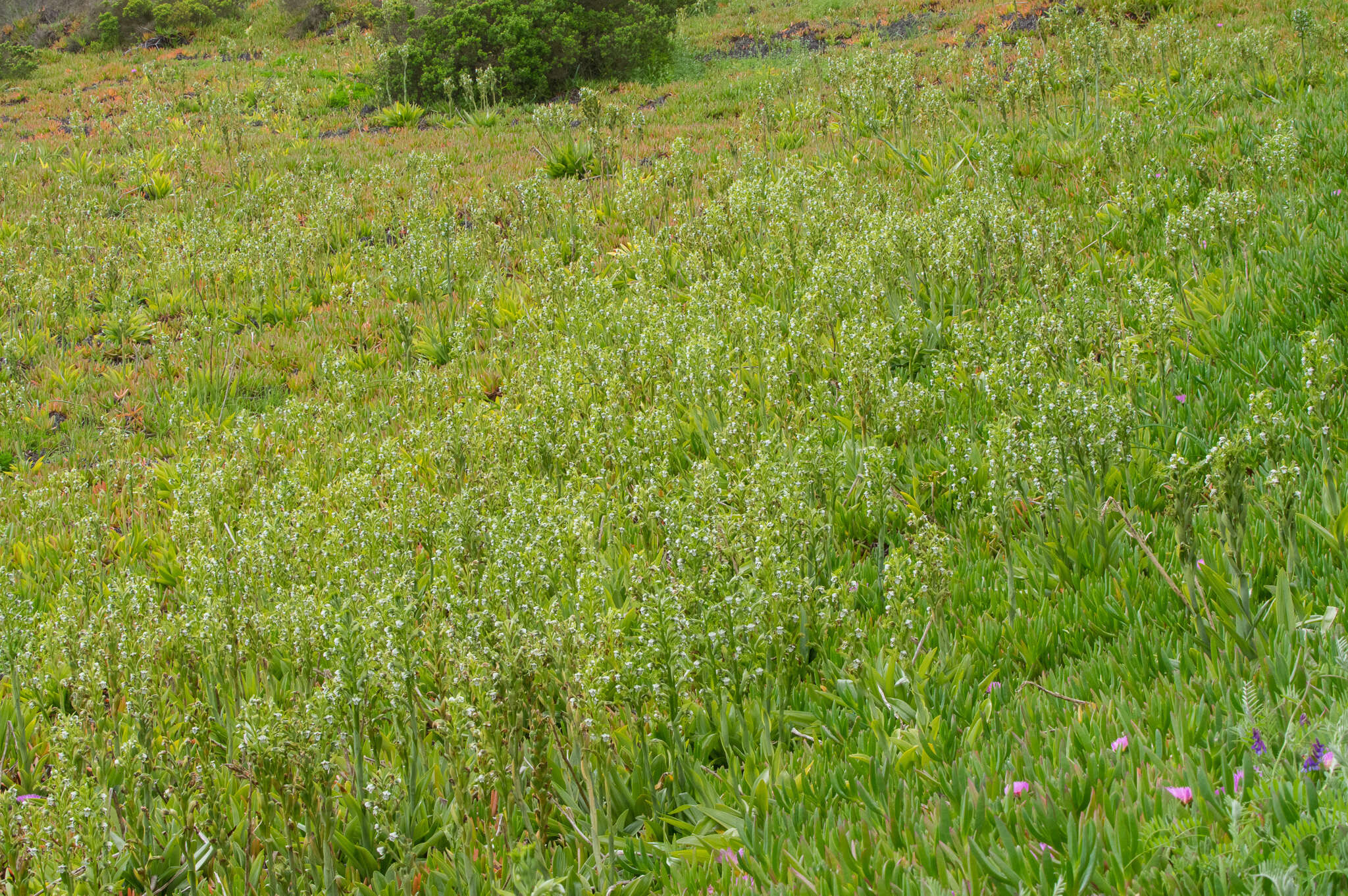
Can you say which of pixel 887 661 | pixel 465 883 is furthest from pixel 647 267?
pixel 465 883

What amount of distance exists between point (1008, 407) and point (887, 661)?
2.15 meters

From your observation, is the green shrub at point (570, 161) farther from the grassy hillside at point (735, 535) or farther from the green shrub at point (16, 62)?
the green shrub at point (16, 62)

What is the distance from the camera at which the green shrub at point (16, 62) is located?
26375 mm

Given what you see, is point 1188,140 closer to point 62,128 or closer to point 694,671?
point 694,671

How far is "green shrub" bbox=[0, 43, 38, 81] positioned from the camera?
86.5 ft

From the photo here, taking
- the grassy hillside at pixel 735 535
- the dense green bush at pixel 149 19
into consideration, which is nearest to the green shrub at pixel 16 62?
the dense green bush at pixel 149 19

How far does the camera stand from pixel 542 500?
184 inches

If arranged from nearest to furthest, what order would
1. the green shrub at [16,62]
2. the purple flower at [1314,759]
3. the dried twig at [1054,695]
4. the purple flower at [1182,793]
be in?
the purple flower at [1314,759]
the purple flower at [1182,793]
the dried twig at [1054,695]
the green shrub at [16,62]

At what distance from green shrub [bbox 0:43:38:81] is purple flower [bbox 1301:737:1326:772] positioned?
33407mm

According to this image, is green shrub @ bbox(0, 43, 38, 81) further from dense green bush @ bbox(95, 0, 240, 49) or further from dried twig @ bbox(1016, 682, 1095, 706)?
dried twig @ bbox(1016, 682, 1095, 706)

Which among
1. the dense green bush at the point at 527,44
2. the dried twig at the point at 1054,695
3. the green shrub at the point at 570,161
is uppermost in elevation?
the dense green bush at the point at 527,44

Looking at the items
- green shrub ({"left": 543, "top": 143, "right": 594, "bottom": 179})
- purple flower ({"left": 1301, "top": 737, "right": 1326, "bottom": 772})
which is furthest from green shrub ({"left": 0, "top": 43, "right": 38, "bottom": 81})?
purple flower ({"left": 1301, "top": 737, "right": 1326, "bottom": 772})

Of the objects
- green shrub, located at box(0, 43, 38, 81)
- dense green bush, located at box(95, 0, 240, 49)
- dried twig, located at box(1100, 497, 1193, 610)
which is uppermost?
dense green bush, located at box(95, 0, 240, 49)

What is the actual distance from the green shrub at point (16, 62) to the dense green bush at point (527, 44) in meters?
14.7
